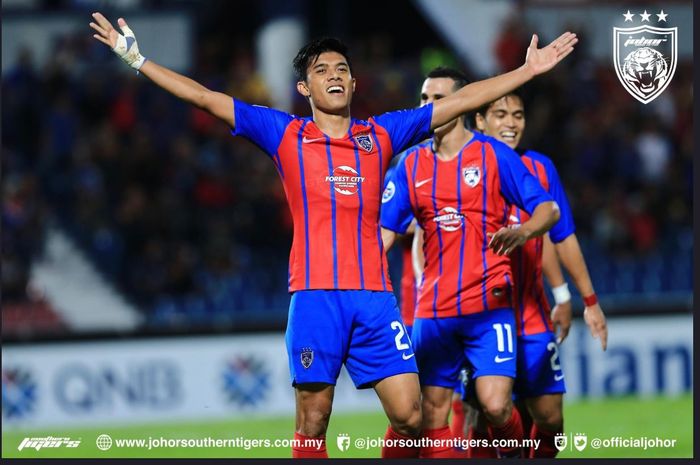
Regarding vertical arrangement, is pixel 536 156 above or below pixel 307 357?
above

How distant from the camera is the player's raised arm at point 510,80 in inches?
243

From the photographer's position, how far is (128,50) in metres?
6.04

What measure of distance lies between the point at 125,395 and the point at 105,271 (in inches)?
151

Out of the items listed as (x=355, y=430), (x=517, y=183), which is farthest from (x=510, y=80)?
(x=355, y=430)

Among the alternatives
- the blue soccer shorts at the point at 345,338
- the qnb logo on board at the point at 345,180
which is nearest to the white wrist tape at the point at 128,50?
the qnb logo on board at the point at 345,180

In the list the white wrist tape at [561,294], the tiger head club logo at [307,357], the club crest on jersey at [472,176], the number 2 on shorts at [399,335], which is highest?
the club crest on jersey at [472,176]

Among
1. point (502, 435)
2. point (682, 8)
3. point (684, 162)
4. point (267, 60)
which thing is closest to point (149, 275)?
point (267, 60)

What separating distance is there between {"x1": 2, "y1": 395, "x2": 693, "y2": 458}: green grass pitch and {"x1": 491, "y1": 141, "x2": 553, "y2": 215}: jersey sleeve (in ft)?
7.58

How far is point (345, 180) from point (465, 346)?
1.39 m

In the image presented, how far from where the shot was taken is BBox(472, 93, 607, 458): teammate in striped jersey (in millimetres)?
7398

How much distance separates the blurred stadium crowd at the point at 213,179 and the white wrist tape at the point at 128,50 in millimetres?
8038

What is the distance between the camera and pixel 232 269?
14984 mm

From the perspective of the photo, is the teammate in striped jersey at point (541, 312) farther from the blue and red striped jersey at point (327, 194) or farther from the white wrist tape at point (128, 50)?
the white wrist tape at point (128, 50)

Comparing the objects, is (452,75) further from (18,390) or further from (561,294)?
(18,390)
